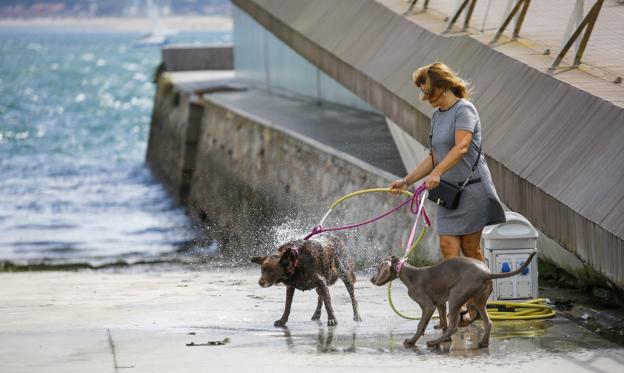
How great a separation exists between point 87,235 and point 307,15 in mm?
12182

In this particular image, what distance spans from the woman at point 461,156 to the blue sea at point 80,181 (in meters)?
13.7

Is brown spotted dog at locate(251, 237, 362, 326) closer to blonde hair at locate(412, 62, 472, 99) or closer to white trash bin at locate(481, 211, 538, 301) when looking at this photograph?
white trash bin at locate(481, 211, 538, 301)

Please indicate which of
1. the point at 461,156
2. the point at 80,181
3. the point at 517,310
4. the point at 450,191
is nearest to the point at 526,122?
the point at 517,310

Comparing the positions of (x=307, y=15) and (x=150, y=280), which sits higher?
(x=307, y=15)

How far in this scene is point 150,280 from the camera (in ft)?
51.1

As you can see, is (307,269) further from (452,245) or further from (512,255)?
(512,255)

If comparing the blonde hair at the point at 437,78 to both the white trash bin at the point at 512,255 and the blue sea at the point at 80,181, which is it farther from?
the blue sea at the point at 80,181

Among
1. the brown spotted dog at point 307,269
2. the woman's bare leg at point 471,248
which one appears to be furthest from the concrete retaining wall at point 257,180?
the woman's bare leg at point 471,248

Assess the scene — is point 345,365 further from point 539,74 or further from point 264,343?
point 539,74

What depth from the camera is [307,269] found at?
10570mm

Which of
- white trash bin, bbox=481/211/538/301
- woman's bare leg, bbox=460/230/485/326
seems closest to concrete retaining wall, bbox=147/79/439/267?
white trash bin, bbox=481/211/538/301

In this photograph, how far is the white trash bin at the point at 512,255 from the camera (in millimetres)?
11273

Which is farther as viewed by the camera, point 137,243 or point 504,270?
point 137,243

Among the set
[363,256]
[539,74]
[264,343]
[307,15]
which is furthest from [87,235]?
[264,343]
